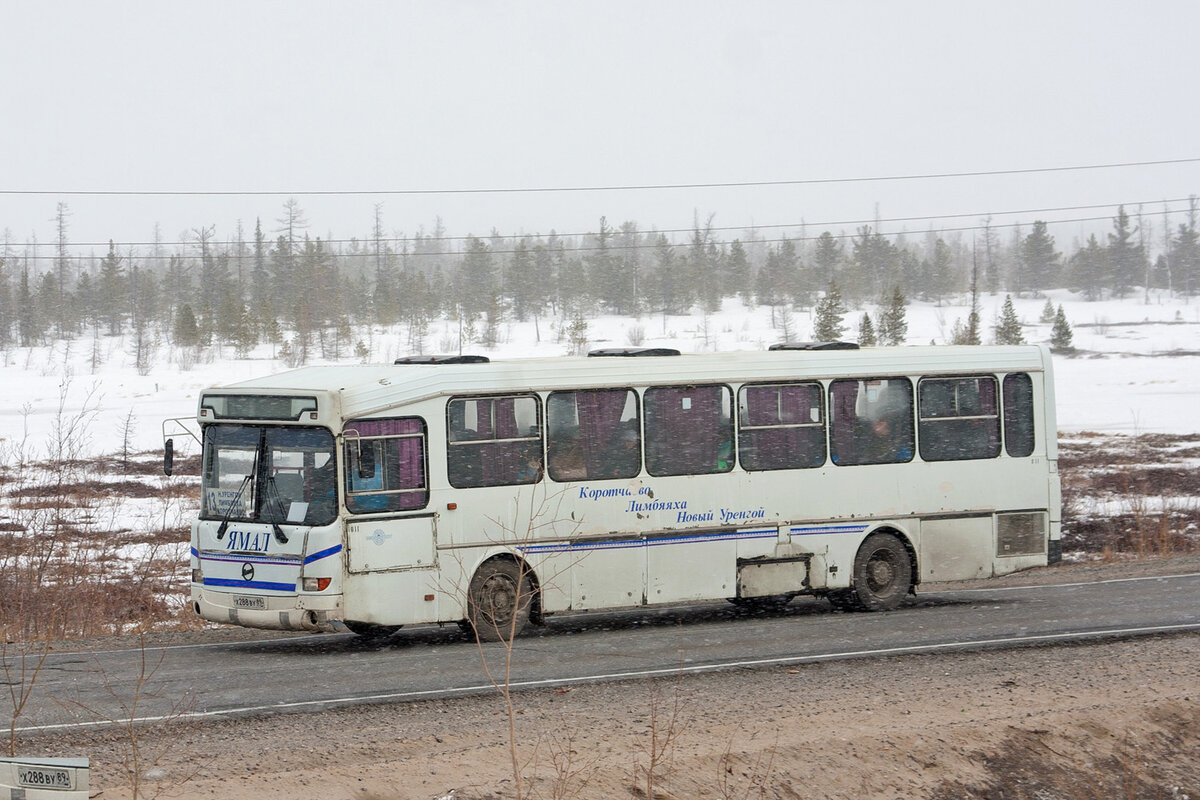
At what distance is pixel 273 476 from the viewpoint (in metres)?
13.5

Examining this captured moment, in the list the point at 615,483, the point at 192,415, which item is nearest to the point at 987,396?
the point at 615,483

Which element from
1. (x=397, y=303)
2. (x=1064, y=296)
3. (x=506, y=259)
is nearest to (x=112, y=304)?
(x=397, y=303)

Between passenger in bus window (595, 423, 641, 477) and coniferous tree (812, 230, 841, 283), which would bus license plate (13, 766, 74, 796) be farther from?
coniferous tree (812, 230, 841, 283)

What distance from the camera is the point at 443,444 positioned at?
13.9 meters

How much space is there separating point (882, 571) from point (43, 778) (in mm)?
12072

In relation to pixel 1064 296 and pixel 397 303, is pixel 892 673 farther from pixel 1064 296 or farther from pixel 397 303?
pixel 1064 296

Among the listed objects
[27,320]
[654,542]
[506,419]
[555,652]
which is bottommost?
[555,652]

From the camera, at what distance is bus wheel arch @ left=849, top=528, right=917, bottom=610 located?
16.1 m

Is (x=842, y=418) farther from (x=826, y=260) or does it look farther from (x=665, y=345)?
(x=826, y=260)

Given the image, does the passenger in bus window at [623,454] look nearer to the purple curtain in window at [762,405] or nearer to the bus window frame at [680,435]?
the bus window frame at [680,435]

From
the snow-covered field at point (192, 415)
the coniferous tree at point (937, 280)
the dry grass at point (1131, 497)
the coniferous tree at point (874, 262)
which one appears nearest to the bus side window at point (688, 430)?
the snow-covered field at point (192, 415)

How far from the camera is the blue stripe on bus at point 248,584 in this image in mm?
13164

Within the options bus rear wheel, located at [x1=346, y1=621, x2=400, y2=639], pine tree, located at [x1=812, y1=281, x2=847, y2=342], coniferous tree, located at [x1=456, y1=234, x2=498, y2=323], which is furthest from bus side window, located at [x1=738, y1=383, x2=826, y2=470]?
coniferous tree, located at [x1=456, y1=234, x2=498, y2=323]

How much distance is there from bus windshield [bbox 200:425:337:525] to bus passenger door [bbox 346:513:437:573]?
1.26 feet
